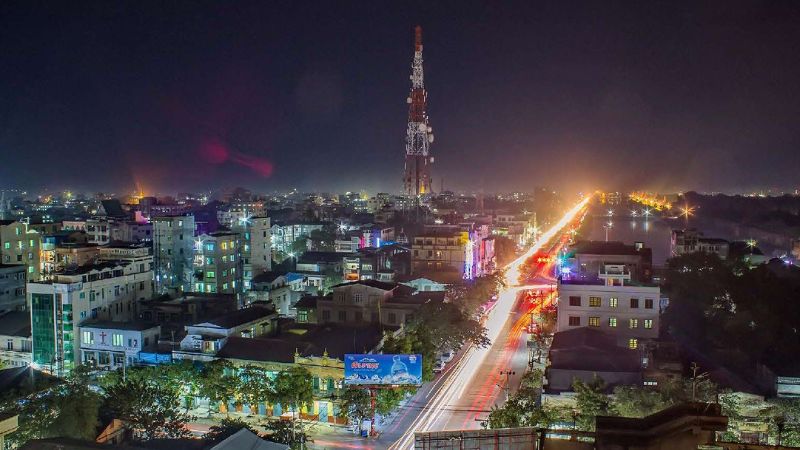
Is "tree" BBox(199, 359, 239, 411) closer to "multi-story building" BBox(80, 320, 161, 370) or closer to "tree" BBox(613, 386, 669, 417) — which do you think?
"multi-story building" BBox(80, 320, 161, 370)

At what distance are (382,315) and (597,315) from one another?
640 cm

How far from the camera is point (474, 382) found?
1589cm

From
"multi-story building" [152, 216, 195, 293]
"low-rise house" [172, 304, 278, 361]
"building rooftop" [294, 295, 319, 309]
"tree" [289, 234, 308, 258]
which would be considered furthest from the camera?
"tree" [289, 234, 308, 258]

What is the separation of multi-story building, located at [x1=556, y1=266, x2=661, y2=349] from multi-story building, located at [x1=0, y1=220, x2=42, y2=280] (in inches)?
867

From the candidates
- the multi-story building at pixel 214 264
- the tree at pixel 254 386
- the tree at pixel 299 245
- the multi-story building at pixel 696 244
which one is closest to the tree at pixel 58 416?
the tree at pixel 254 386

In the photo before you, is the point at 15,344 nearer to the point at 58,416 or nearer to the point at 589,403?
the point at 58,416

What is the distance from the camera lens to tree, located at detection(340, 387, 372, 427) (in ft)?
41.7

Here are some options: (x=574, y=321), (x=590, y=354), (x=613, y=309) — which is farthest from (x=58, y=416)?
(x=613, y=309)

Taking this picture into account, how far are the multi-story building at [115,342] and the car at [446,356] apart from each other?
25.9 feet

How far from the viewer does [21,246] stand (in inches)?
1083

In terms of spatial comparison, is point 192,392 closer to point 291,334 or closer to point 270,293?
point 291,334

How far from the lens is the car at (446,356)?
17587 mm

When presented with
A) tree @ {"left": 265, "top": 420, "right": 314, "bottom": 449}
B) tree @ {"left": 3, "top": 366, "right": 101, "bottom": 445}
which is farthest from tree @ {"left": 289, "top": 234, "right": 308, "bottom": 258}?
tree @ {"left": 265, "top": 420, "right": 314, "bottom": 449}

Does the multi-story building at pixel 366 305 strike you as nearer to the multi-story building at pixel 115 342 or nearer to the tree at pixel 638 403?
the multi-story building at pixel 115 342
